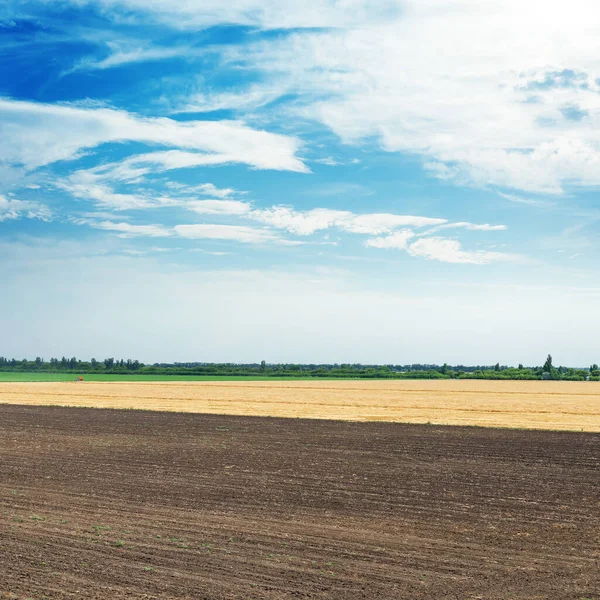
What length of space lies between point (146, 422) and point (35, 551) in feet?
95.6

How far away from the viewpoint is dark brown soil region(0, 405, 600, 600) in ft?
34.4

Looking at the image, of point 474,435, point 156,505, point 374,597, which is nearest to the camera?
point 374,597

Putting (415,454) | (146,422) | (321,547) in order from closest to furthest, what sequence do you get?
1. (321,547)
2. (415,454)
3. (146,422)

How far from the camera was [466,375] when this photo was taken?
179 metres

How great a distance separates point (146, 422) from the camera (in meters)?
40.5

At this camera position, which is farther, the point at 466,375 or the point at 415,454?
the point at 466,375

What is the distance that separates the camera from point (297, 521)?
48.0 ft

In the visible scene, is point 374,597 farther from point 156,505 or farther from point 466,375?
point 466,375

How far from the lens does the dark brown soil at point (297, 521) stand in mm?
10477

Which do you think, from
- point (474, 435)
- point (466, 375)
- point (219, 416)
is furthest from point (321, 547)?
point (466, 375)

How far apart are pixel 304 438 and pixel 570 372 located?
544 feet

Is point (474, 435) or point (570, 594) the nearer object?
point (570, 594)

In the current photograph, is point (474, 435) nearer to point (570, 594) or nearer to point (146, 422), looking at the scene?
point (146, 422)

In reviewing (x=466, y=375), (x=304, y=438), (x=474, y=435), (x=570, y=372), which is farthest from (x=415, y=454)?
(x=570, y=372)
